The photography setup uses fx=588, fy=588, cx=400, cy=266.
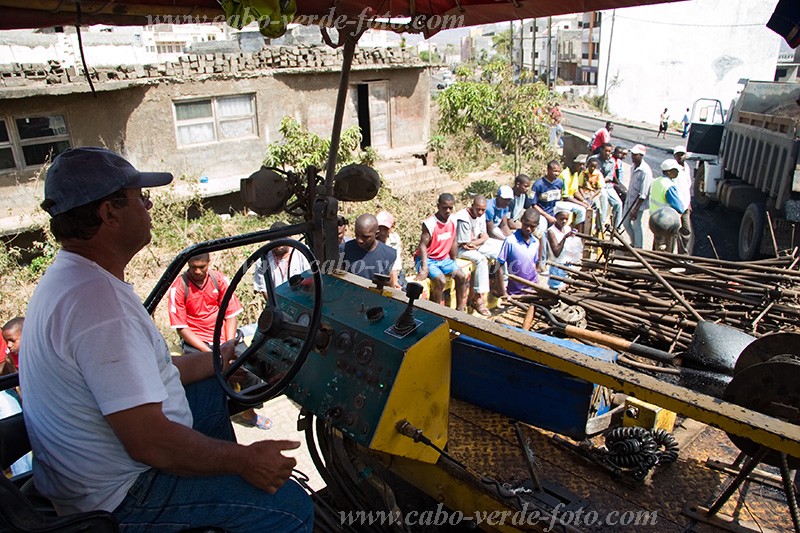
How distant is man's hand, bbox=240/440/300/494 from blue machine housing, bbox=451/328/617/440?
1.38 metres

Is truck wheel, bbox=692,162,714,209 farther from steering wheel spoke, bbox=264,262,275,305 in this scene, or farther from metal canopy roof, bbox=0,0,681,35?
steering wheel spoke, bbox=264,262,275,305

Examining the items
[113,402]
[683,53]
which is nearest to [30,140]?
[113,402]

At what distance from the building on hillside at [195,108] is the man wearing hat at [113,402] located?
28.1ft

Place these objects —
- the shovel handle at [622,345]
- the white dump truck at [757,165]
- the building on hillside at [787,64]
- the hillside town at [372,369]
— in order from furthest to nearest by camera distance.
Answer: the building on hillside at [787,64], the white dump truck at [757,165], the shovel handle at [622,345], the hillside town at [372,369]

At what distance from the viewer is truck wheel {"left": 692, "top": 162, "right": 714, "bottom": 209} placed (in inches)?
464

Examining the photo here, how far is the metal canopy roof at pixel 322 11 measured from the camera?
245cm

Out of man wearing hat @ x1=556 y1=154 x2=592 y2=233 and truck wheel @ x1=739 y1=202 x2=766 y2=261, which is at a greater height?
man wearing hat @ x1=556 y1=154 x2=592 y2=233

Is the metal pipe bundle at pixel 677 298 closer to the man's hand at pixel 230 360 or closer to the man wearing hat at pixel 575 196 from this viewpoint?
the man's hand at pixel 230 360

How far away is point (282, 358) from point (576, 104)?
114 ft

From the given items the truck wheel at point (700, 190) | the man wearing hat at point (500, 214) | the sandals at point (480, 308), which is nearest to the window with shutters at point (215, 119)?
the man wearing hat at point (500, 214)

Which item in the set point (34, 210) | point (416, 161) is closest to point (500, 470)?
point (34, 210)

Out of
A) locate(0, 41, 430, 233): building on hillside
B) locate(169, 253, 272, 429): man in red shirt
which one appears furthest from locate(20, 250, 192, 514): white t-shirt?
locate(0, 41, 430, 233): building on hillside

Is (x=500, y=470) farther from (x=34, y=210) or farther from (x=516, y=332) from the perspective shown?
(x=34, y=210)

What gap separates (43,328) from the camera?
1.80 m
